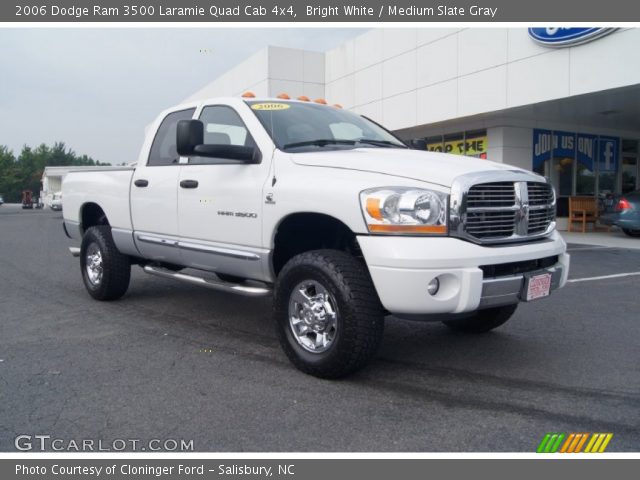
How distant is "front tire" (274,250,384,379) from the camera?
3566 millimetres

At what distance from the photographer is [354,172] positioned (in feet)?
12.3

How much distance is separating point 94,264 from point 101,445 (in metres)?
3.83

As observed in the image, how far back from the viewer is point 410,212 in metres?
3.46

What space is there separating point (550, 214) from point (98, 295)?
471cm

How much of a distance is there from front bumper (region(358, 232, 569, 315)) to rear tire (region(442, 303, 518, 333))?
4.38ft

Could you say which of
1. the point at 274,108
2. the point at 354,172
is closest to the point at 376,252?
the point at 354,172

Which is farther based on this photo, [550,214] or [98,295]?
[98,295]

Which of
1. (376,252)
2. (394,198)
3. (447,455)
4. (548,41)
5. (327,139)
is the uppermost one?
(548,41)

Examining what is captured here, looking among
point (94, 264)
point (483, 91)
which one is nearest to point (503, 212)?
point (94, 264)

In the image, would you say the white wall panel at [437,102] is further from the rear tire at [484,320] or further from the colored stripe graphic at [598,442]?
the colored stripe graphic at [598,442]

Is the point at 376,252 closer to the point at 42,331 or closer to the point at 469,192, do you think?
the point at 469,192

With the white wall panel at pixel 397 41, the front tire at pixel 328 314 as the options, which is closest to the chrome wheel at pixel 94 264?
the front tire at pixel 328 314

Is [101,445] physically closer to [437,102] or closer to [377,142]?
[377,142]

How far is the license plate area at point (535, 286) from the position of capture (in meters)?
3.73
